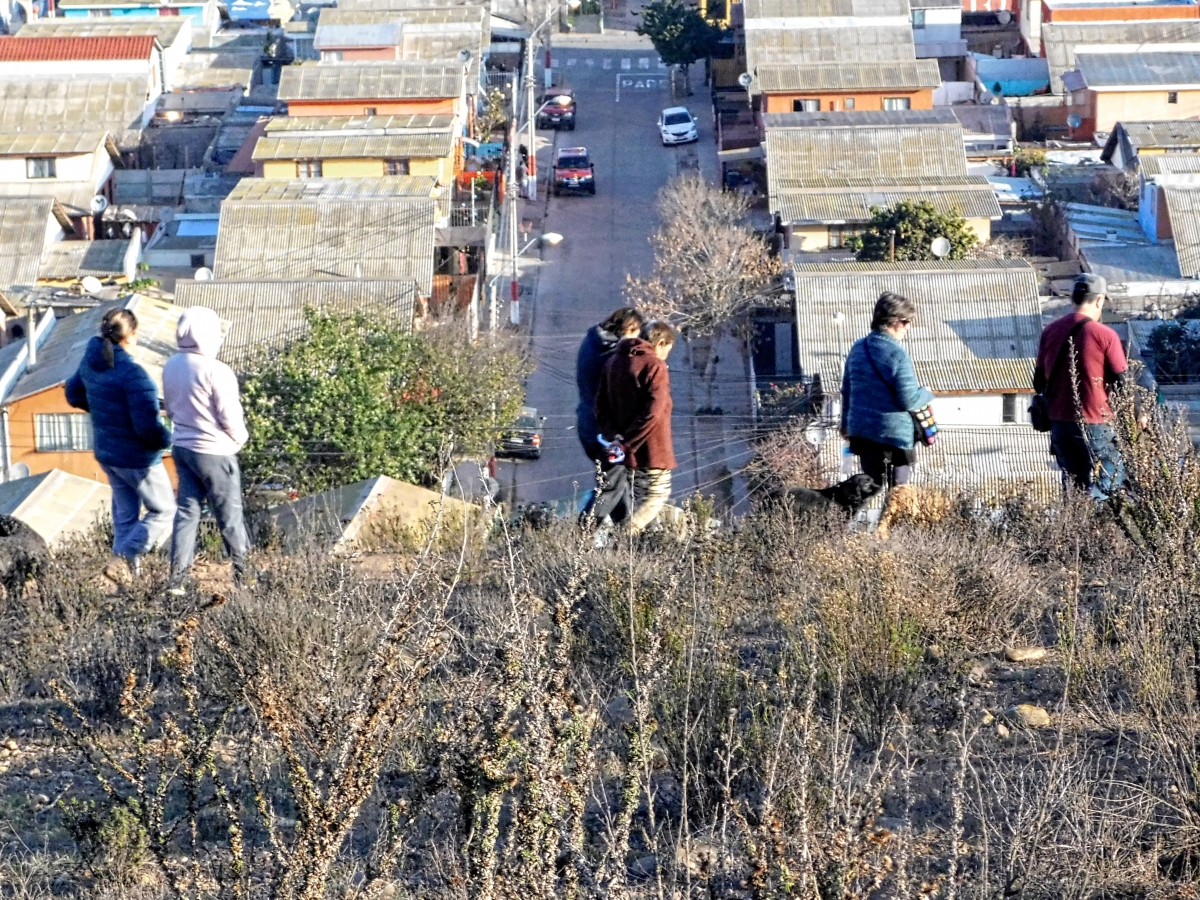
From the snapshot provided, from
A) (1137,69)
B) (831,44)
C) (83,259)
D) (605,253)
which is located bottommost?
(605,253)

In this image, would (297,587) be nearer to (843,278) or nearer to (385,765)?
(385,765)

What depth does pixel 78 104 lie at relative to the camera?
43062 millimetres

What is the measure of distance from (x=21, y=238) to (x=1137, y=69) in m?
23.9

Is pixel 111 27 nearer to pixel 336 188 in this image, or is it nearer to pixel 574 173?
pixel 574 173

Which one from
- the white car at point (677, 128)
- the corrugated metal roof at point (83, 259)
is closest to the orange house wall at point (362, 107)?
the corrugated metal roof at point (83, 259)

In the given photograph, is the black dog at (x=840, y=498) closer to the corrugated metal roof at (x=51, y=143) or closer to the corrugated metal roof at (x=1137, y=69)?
the corrugated metal roof at (x=1137, y=69)

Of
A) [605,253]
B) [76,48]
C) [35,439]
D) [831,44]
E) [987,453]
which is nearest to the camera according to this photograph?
[987,453]

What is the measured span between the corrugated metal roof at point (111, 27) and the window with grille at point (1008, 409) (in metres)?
29.4

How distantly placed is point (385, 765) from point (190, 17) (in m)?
48.0

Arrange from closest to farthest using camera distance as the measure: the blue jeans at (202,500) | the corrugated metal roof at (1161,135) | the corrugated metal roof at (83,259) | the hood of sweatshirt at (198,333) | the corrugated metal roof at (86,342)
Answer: the hood of sweatshirt at (198,333), the blue jeans at (202,500), the corrugated metal roof at (86,342), the corrugated metal roof at (83,259), the corrugated metal roof at (1161,135)

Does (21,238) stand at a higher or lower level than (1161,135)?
lower

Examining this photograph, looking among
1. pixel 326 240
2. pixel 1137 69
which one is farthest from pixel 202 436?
pixel 1137 69

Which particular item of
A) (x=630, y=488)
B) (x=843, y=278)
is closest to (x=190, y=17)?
(x=843, y=278)

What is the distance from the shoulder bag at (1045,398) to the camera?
6566 mm
